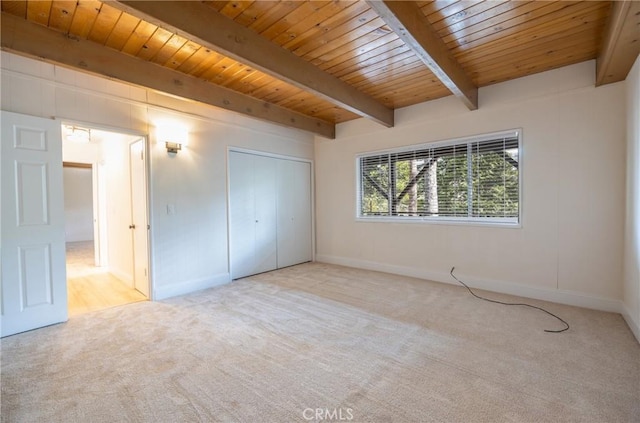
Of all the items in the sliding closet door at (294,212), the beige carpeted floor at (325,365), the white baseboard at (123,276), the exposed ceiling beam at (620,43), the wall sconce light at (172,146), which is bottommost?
the beige carpeted floor at (325,365)

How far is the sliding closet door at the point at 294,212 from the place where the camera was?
5219 millimetres

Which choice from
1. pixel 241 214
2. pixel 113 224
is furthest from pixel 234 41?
pixel 113 224

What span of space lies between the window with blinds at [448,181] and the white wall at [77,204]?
9590 millimetres

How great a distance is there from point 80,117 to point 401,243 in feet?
14.3

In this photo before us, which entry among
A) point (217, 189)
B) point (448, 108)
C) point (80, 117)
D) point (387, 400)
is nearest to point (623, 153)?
point (448, 108)

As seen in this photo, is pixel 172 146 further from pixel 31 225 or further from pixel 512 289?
pixel 512 289

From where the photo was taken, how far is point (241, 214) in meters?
4.58

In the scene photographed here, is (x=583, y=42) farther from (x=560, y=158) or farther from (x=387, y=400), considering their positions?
(x=387, y=400)

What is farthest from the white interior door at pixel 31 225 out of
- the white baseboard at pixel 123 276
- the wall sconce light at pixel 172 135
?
the white baseboard at pixel 123 276

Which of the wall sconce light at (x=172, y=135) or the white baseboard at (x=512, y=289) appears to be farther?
the wall sconce light at (x=172, y=135)

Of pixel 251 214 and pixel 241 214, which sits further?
pixel 251 214

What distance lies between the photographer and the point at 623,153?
9.46 feet

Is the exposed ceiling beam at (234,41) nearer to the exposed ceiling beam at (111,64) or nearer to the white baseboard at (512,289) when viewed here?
the exposed ceiling beam at (111,64)

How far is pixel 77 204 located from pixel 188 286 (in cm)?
843
